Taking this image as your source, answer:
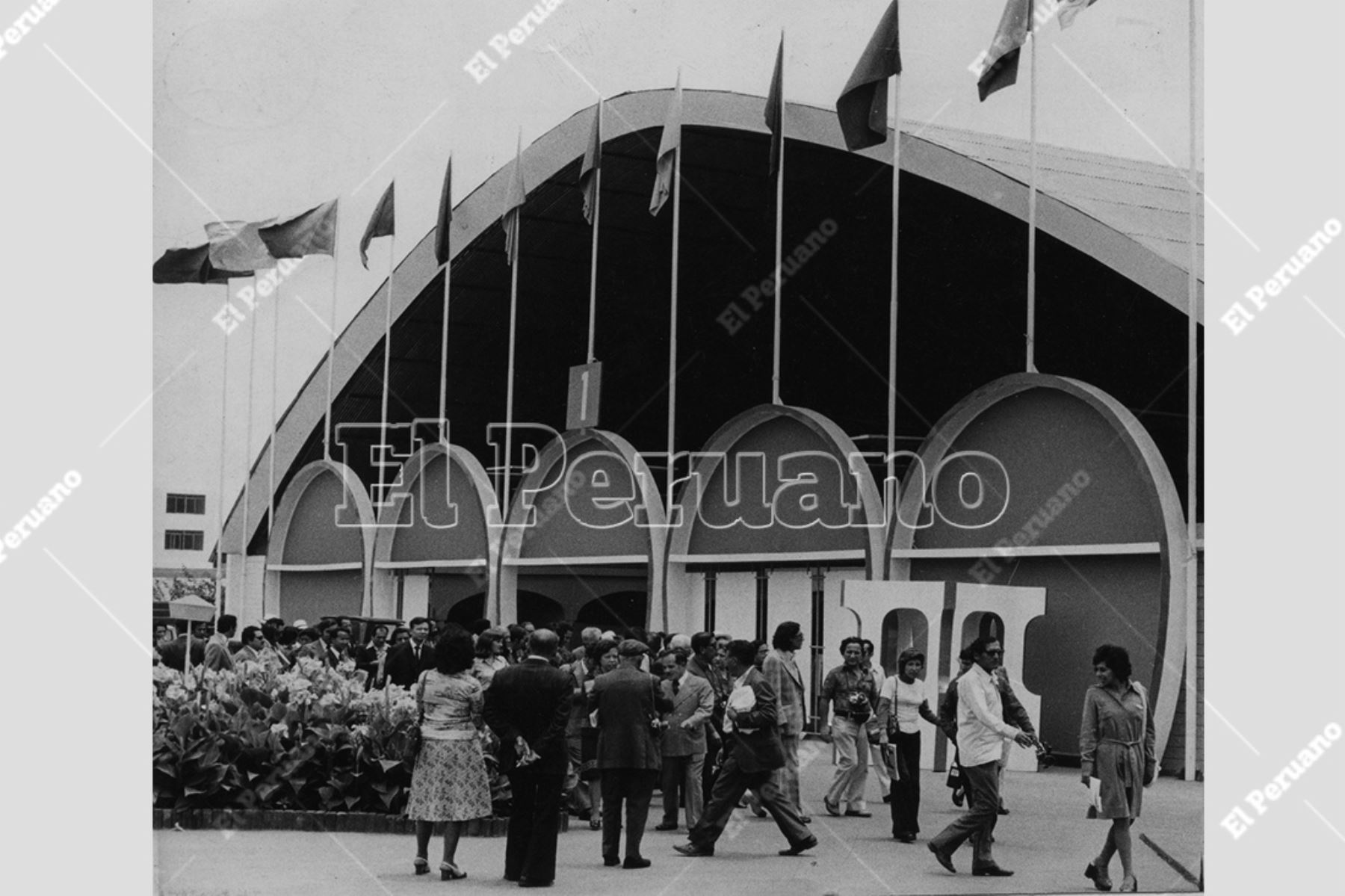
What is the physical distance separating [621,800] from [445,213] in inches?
584

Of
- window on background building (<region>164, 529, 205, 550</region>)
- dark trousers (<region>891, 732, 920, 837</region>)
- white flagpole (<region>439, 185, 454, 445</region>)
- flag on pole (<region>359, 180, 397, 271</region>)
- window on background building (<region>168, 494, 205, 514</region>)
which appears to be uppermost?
flag on pole (<region>359, 180, 397, 271</region>)

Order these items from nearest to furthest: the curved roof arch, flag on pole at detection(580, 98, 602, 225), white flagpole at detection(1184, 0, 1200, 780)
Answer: white flagpole at detection(1184, 0, 1200, 780) < the curved roof arch < flag on pole at detection(580, 98, 602, 225)

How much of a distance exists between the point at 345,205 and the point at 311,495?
227 inches

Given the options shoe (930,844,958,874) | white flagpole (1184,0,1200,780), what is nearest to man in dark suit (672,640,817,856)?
shoe (930,844,958,874)

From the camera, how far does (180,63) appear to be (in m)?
13.2

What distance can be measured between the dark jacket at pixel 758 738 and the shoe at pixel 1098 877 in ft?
7.52

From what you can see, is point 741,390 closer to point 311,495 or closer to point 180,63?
point 311,495

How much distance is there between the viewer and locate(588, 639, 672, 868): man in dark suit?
12.9 metres

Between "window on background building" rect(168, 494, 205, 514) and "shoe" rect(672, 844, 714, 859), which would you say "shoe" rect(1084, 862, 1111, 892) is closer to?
"shoe" rect(672, 844, 714, 859)

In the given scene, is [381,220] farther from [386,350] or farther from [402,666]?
[402,666]

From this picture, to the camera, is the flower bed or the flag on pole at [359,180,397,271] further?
the flag on pole at [359,180,397,271]

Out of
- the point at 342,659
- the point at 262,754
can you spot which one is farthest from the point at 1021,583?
the point at 262,754

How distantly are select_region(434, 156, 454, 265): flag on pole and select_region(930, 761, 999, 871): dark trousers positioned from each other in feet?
50.2

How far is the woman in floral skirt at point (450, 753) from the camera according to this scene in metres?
11.7
